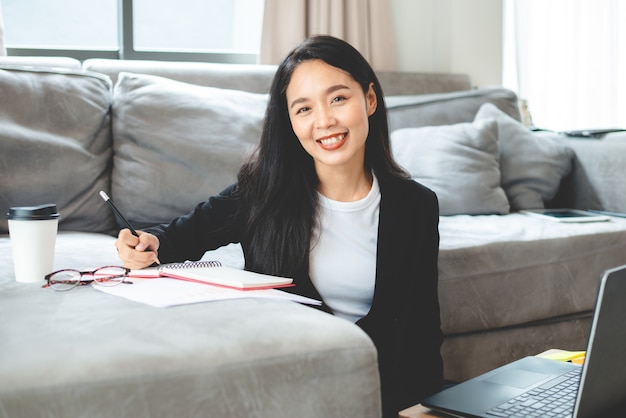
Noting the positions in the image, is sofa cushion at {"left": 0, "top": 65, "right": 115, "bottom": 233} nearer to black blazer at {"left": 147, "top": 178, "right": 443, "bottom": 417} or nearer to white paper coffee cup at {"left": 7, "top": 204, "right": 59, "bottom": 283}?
black blazer at {"left": 147, "top": 178, "right": 443, "bottom": 417}

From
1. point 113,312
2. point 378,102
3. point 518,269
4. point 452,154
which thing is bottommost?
point 518,269

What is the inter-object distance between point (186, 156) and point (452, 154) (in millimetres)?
869

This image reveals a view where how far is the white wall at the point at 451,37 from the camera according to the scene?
3.32 metres

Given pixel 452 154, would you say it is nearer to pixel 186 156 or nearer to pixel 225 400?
pixel 186 156

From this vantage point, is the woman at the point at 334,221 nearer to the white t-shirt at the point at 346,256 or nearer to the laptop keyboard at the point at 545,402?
the white t-shirt at the point at 346,256

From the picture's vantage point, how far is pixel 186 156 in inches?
81.4

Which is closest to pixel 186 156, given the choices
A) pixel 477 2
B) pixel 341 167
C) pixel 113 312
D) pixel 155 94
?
pixel 155 94

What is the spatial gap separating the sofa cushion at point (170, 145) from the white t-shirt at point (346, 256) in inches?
23.1

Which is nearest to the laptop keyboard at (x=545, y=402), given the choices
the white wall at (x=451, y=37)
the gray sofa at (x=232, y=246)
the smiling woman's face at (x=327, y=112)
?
the gray sofa at (x=232, y=246)

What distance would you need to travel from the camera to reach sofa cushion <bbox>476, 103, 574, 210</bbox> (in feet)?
8.27

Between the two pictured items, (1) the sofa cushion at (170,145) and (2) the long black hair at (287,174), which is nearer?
(2) the long black hair at (287,174)

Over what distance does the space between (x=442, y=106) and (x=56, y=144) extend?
1378 mm

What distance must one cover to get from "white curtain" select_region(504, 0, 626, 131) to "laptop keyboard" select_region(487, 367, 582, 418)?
2763 mm

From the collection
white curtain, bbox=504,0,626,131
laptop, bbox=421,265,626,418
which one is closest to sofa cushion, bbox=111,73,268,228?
laptop, bbox=421,265,626,418
